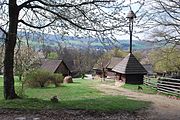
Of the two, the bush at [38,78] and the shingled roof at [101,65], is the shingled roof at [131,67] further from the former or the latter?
the shingled roof at [101,65]

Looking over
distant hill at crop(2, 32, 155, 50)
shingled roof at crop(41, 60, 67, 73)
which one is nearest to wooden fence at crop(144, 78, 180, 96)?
distant hill at crop(2, 32, 155, 50)

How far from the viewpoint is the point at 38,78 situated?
3397cm

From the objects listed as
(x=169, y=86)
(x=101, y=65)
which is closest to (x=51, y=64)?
(x=101, y=65)

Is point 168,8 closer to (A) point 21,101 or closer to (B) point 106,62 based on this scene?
(A) point 21,101

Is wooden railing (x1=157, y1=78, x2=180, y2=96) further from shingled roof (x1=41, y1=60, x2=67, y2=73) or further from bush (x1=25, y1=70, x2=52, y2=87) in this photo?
shingled roof (x1=41, y1=60, x2=67, y2=73)

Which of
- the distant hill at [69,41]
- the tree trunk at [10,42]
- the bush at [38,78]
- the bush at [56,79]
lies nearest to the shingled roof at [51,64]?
the bush at [56,79]

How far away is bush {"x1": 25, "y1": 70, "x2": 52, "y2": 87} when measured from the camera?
33375 mm

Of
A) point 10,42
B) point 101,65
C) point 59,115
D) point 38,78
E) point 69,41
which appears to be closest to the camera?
point 59,115

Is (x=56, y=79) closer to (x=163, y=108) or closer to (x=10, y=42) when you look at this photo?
(x=163, y=108)

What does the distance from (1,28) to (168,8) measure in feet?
38.4

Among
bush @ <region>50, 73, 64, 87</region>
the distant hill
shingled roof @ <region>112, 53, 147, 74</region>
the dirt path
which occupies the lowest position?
the dirt path

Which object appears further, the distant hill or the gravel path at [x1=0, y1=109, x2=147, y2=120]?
the distant hill

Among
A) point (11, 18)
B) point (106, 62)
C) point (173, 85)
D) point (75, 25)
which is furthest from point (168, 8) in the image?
point (106, 62)

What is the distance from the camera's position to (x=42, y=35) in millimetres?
13320
